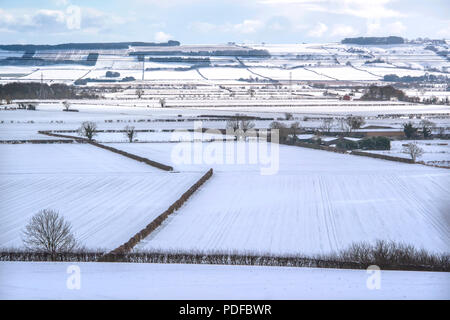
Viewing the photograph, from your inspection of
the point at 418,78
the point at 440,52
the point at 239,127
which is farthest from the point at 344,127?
the point at 440,52

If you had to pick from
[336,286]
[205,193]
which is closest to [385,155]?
[205,193]

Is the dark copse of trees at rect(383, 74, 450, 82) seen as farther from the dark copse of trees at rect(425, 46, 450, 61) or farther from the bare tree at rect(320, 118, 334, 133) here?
the bare tree at rect(320, 118, 334, 133)

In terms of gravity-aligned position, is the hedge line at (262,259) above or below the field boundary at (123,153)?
below

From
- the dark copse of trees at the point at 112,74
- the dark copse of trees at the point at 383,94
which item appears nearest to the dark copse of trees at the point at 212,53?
the dark copse of trees at the point at 112,74

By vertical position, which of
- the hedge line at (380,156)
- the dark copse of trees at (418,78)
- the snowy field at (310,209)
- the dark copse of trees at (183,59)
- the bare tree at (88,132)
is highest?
the dark copse of trees at (183,59)

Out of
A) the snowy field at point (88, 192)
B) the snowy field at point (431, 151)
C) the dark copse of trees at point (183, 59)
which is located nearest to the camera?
the snowy field at point (88, 192)

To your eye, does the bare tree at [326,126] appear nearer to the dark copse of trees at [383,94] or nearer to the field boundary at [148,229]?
the field boundary at [148,229]
